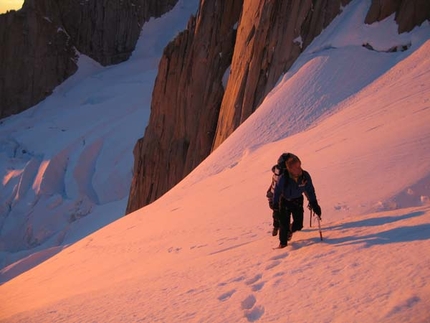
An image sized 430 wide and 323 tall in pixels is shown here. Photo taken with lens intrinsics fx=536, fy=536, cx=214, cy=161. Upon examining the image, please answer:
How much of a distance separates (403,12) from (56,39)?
34.7 m

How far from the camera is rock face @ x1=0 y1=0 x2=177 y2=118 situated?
42.3 m

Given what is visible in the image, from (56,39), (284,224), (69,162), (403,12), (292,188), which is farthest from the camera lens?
(56,39)

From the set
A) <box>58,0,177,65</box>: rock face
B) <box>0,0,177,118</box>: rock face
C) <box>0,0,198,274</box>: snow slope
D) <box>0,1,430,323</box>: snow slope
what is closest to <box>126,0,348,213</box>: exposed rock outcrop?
<box>0,1,430,323</box>: snow slope

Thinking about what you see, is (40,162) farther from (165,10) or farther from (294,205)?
(294,205)

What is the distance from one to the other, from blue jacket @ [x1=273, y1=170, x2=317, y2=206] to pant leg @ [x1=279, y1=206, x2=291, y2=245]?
0.36 feet

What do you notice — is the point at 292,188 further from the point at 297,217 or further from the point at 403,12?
the point at 403,12

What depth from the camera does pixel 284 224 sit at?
5.55 metres

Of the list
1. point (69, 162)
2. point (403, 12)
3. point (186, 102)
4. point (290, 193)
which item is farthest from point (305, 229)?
point (69, 162)

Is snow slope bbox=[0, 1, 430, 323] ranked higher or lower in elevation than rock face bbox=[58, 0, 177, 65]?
lower

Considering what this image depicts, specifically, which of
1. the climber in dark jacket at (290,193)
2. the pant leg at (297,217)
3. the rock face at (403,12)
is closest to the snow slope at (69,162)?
the rock face at (403,12)

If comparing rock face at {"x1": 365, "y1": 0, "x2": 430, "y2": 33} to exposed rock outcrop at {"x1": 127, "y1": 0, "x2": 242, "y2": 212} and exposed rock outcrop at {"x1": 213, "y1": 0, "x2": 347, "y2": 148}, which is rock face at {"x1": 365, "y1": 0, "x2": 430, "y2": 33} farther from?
exposed rock outcrop at {"x1": 127, "y1": 0, "x2": 242, "y2": 212}

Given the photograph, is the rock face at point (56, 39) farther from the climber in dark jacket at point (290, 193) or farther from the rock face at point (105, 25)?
the climber in dark jacket at point (290, 193)

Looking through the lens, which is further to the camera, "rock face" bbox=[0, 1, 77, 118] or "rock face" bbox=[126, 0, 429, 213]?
"rock face" bbox=[0, 1, 77, 118]

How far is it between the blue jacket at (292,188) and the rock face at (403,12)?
9.95m
